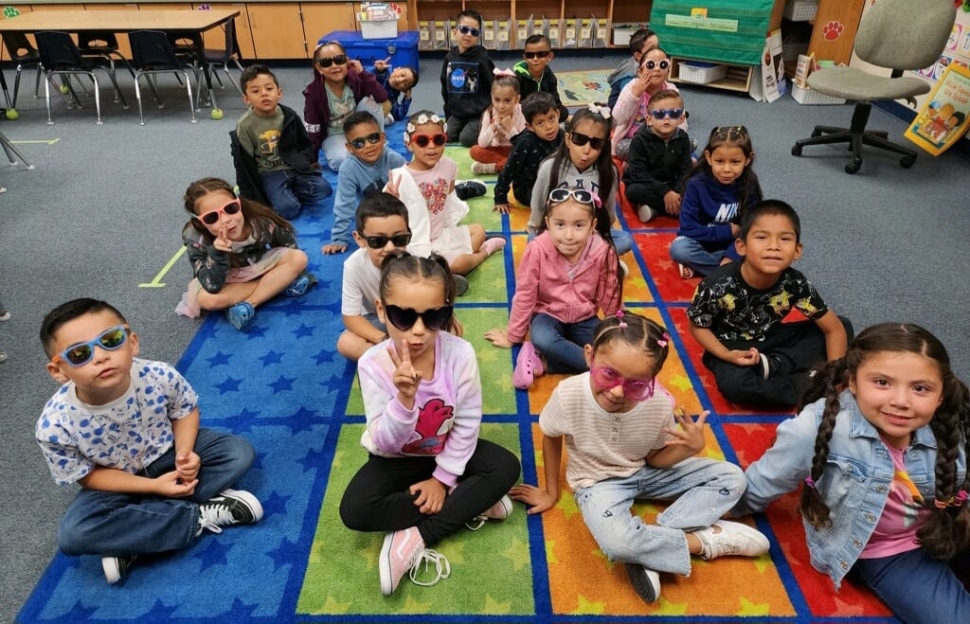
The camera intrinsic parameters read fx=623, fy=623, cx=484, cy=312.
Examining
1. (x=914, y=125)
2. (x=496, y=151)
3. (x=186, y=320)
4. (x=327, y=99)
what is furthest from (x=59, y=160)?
(x=914, y=125)

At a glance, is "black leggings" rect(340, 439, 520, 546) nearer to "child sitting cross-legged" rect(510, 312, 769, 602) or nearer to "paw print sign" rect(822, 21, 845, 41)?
"child sitting cross-legged" rect(510, 312, 769, 602)

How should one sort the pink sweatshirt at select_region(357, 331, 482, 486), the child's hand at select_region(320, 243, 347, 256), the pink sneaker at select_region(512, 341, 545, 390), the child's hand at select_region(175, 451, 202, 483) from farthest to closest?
the child's hand at select_region(320, 243, 347, 256) → the pink sneaker at select_region(512, 341, 545, 390) → the child's hand at select_region(175, 451, 202, 483) → the pink sweatshirt at select_region(357, 331, 482, 486)

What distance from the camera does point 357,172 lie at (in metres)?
3.18

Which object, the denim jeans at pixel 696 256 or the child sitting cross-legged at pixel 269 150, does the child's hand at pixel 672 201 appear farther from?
the child sitting cross-legged at pixel 269 150

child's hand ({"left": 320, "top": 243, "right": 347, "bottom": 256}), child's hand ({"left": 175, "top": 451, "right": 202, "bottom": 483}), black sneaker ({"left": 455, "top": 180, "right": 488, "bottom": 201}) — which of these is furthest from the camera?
black sneaker ({"left": 455, "top": 180, "right": 488, "bottom": 201})

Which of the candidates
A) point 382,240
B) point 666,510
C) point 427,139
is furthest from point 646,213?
point 666,510

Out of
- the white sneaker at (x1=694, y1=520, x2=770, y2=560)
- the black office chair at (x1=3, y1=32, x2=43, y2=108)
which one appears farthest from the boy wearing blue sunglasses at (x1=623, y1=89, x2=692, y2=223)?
the black office chair at (x1=3, y1=32, x2=43, y2=108)

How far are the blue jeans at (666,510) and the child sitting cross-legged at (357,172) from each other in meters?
1.99

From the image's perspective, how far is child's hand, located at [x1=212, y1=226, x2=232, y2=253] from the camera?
8.20 feet

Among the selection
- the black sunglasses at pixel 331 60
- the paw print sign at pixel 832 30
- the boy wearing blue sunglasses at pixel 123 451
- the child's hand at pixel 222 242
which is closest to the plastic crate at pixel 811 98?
the paw print sign at pixel 832 30

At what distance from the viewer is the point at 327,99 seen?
13.5 feet

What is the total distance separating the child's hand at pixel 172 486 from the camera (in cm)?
167

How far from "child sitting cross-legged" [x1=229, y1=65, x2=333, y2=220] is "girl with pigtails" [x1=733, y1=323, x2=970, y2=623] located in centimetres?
304

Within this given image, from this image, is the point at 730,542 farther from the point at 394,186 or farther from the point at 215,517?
the point at 394,186
